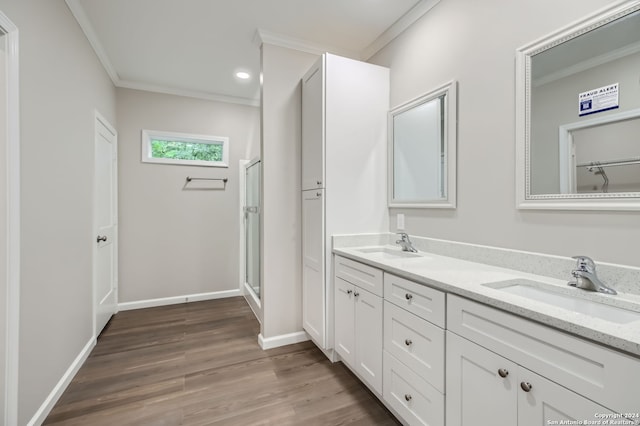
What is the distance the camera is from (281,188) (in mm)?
2559

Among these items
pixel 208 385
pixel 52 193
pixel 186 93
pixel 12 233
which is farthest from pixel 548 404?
pixel 186 93

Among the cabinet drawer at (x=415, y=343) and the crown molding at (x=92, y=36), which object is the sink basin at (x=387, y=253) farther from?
the crown molding at (x=92, y=36)

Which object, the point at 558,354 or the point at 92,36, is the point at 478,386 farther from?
the point at 92,36

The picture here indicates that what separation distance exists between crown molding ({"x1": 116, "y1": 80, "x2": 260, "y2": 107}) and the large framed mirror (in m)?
3.29

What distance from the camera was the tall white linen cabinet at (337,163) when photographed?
2.20m

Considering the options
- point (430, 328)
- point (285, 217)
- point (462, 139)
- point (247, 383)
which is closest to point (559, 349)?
point (430, 328)

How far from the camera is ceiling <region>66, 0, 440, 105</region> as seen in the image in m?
2.14

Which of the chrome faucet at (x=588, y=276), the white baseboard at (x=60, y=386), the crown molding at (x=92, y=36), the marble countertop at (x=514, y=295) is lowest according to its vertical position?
the white baseboard at (x=60, y=386)

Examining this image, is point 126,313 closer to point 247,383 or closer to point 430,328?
point 247,383

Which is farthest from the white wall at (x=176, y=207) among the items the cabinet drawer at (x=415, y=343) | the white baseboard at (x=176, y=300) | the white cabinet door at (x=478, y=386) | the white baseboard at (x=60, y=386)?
the white cabinet door at (x=478, y=386)

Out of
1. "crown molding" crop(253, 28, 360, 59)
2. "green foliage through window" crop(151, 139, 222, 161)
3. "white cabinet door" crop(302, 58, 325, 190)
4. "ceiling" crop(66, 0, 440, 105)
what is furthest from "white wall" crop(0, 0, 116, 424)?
"white cabinet door" crop(302, 58, 325, 190)

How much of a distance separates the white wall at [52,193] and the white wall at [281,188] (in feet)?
4.47

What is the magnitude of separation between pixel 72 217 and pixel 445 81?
280 cm

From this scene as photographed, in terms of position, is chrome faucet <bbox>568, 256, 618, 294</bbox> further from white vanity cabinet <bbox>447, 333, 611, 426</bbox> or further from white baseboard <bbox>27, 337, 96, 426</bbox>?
white baseboard <bbox>27, 337, 96, 426</bbox>
